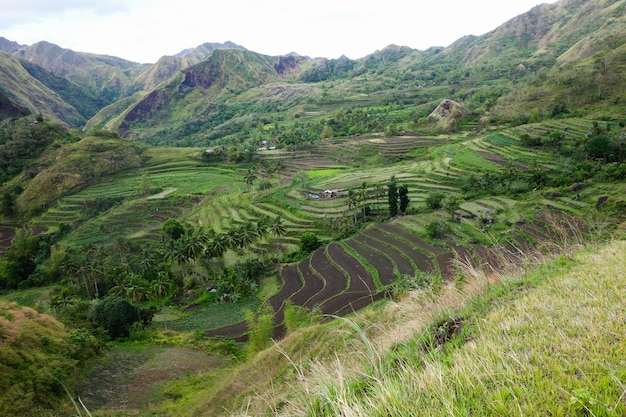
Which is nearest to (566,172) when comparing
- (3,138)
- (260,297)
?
(260,297)

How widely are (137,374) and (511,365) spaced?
2476 centimetres

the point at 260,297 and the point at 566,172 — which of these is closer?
the point at 260,297

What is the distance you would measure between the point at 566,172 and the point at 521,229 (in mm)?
18815

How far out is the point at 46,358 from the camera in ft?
64.1

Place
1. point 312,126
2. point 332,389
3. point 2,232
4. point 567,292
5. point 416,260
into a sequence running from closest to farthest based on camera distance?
point 332,389 → point 567,292 → point 416,260 → point 2,232 → point 312,126

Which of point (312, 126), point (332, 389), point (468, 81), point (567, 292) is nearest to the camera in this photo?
point (332, 389)

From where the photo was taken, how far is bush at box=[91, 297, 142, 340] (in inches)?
1137

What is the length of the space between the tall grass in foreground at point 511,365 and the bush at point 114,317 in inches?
1207

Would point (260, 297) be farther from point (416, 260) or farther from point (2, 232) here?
point (2, 232)

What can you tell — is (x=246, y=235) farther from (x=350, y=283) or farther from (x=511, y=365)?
(x=511, y=365)

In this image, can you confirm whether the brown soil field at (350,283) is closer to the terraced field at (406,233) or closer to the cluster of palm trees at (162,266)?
the terraced field at (406,233)

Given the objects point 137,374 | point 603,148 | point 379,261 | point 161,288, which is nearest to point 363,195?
point 379,261

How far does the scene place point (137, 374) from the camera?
71.5 ft

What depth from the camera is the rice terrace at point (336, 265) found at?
3.90m
